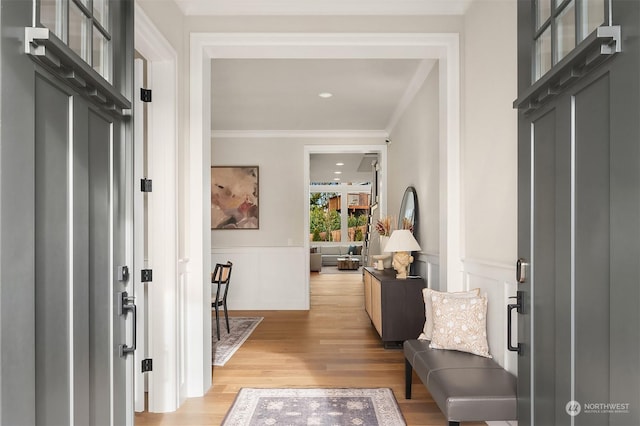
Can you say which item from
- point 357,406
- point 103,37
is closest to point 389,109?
point 357,406

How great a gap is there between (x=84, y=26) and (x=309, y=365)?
3.29 metres

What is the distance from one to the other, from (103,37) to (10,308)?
102 centimetres

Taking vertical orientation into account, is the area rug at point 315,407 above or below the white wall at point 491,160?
below

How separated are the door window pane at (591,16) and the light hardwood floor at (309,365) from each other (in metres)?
2.32

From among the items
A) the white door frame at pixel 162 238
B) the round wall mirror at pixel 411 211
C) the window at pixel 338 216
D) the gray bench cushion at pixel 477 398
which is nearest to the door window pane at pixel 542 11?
the gray bench cushion at pixel 477 398

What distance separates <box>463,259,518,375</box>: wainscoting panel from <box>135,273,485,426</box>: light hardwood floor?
20.1 inches

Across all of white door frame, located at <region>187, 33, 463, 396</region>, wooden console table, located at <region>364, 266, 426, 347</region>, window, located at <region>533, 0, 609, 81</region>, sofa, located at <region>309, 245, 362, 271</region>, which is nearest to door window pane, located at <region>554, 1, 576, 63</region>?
window, located at <region>533, 0, 609, 81</region>

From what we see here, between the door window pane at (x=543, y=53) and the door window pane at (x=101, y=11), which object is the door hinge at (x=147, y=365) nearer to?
the door window pane at (x=101, y=11)

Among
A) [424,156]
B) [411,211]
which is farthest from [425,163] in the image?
[411,211]

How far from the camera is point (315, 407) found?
3.00 m

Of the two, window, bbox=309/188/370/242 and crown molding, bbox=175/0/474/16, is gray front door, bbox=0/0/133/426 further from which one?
window, bbox=309/188/370/242

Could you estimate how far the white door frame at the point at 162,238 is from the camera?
9.64 ft

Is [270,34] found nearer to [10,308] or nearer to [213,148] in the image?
[10,308]

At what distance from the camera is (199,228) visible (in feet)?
10.6
